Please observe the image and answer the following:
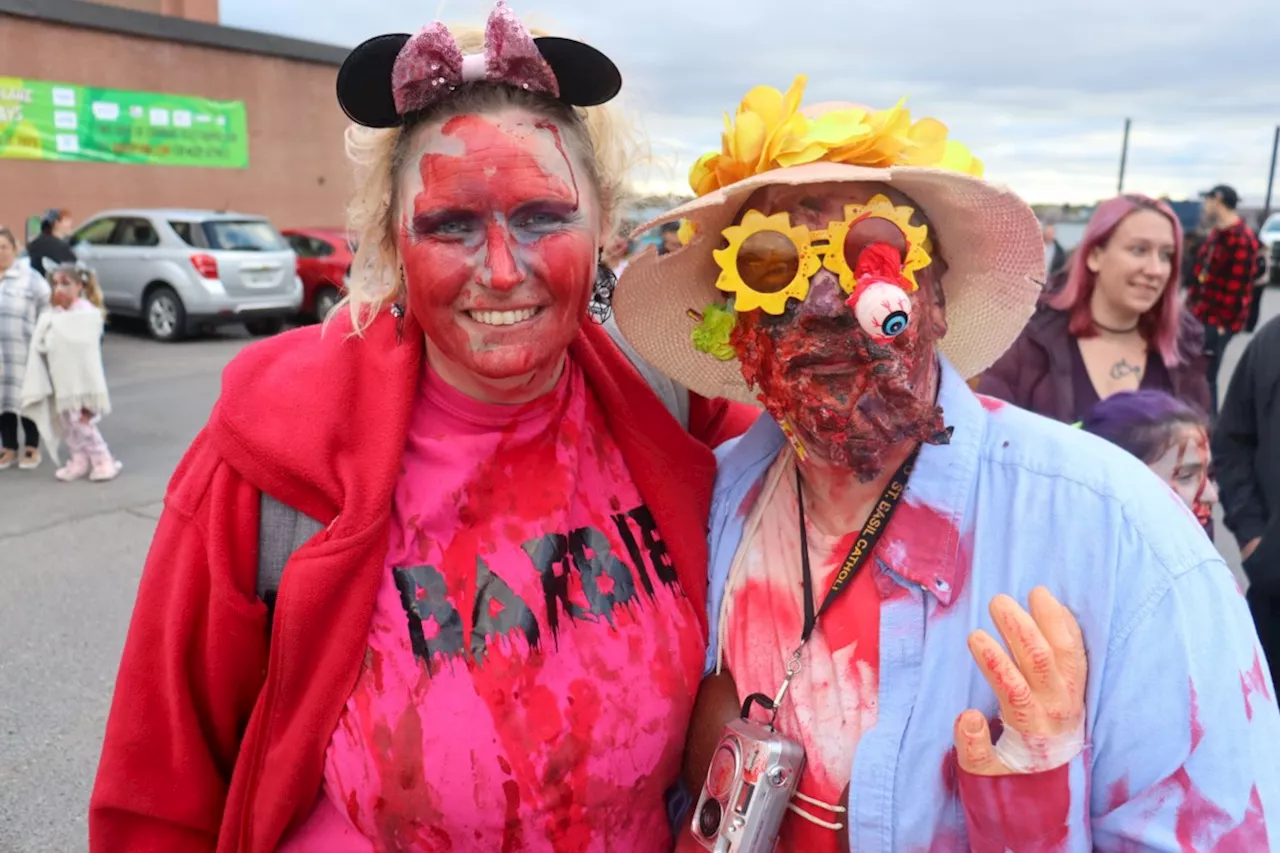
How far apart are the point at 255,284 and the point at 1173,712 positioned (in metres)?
11.9

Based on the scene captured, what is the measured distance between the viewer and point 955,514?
1.42m

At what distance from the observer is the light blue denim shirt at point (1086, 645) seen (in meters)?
1.20

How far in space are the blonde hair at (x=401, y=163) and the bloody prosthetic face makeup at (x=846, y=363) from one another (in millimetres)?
375

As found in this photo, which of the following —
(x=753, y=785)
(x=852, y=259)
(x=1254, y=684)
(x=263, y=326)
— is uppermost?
(x=852, y=259)

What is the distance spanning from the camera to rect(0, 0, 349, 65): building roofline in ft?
42.1

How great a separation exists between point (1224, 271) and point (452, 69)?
27.6 ft

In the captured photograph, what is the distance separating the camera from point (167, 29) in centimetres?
1427

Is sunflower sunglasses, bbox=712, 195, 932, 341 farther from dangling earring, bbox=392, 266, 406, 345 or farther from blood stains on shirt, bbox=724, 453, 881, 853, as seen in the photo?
dangling earring, bbox=392, 266, 406, 345

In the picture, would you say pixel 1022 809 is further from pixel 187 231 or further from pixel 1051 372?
pixel 187 231

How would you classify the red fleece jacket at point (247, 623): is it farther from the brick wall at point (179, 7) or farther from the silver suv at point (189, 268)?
the brick wall at point (179, 7)

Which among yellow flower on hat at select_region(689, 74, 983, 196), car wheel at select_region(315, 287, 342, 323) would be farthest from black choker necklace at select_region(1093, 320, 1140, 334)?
car wheel at select_region(315, 287, 342, 323)

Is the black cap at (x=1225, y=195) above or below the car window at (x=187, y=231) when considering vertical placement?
above

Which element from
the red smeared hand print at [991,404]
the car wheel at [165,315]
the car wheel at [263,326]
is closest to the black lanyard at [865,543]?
the red smeared hand print at [991,404]

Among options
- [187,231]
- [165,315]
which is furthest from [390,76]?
[165,315]
